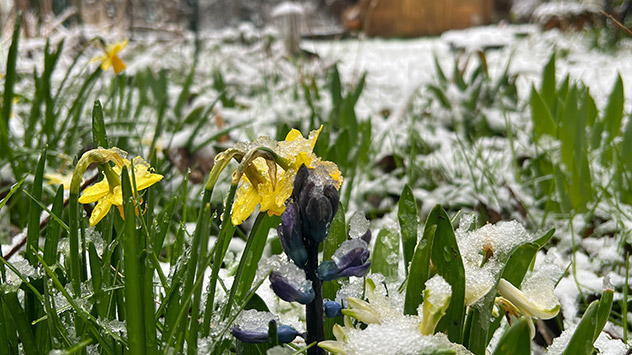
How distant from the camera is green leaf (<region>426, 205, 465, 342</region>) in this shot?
1.54ft

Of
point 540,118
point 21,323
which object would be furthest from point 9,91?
point 540,118

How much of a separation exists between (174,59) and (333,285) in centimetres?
467

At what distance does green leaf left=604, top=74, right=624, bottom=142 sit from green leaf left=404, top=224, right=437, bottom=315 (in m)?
1.26

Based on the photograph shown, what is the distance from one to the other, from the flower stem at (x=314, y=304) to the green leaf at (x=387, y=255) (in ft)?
0.86

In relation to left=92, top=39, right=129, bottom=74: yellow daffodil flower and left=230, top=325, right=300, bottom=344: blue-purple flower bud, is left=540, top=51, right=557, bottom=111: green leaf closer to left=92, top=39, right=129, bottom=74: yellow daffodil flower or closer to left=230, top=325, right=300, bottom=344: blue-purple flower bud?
left=92, top=39, right=129, bottom=74: yellow daffodil flower

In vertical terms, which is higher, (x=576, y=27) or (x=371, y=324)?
(x=576, y=27)

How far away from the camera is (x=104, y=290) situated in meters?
0.51

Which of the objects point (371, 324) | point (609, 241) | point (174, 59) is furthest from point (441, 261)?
point (174, 59)

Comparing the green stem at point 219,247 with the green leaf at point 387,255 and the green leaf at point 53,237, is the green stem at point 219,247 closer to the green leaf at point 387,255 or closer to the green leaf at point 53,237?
the green leaf at point 53,237

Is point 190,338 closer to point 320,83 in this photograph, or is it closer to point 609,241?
point 609,241

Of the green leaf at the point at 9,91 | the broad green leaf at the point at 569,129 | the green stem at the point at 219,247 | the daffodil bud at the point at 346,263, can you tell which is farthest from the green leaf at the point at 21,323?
the broad green leaf at the point at 569,129

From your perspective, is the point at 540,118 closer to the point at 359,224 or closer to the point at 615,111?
the point at 615,111

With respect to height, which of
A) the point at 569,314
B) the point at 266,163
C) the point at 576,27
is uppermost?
the point at 576,27

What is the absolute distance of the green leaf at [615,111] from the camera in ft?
5.06
